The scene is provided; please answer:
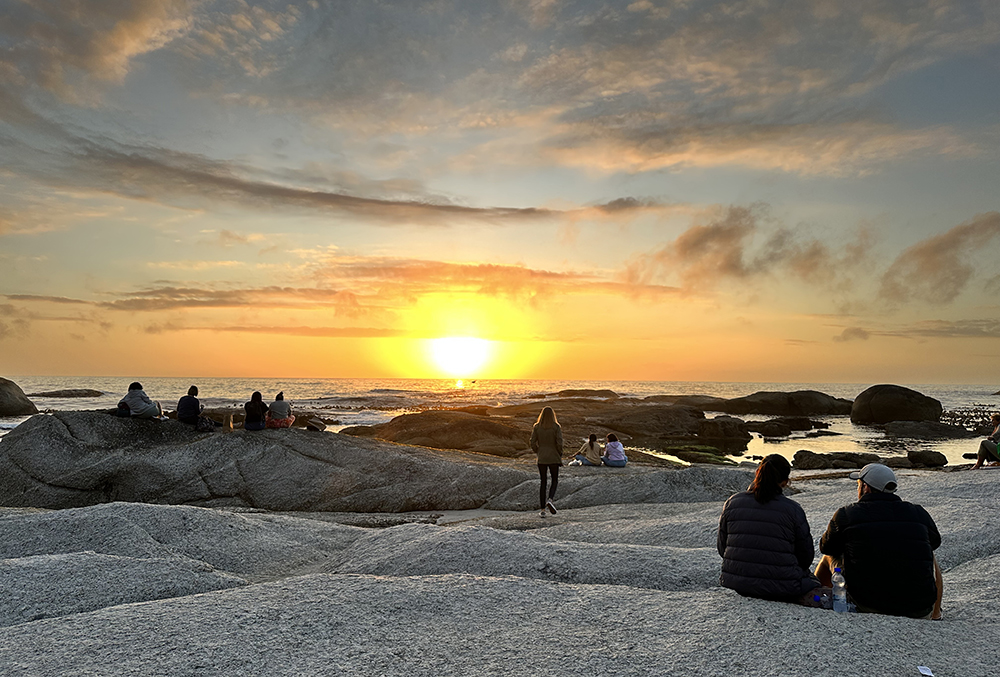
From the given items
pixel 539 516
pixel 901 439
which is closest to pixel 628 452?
pixel 539 516

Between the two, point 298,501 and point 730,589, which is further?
point 298,501

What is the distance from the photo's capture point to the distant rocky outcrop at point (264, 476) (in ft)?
70.3

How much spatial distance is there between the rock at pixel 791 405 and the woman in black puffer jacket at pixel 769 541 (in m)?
90.1

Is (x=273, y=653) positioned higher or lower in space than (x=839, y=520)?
lower

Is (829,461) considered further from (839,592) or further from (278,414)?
(839,592)

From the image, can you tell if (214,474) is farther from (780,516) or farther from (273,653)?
(780,516)

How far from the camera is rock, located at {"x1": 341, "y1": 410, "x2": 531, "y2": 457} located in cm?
3827

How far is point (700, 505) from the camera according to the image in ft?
62.5

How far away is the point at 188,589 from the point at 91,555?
7.06ft

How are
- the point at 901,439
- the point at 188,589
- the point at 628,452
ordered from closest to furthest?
the point at 188,589, the point at 628,452, the point at 901,439

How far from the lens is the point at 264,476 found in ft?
73.2

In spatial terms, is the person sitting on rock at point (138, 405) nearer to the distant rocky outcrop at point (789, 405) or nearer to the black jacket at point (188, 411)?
the black jacket at point (188, 411)

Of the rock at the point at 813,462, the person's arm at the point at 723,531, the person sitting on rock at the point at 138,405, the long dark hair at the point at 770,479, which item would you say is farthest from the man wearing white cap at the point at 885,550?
the rock at the point at 813,462

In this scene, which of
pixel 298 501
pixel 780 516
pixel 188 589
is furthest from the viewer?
pixel 298 501
